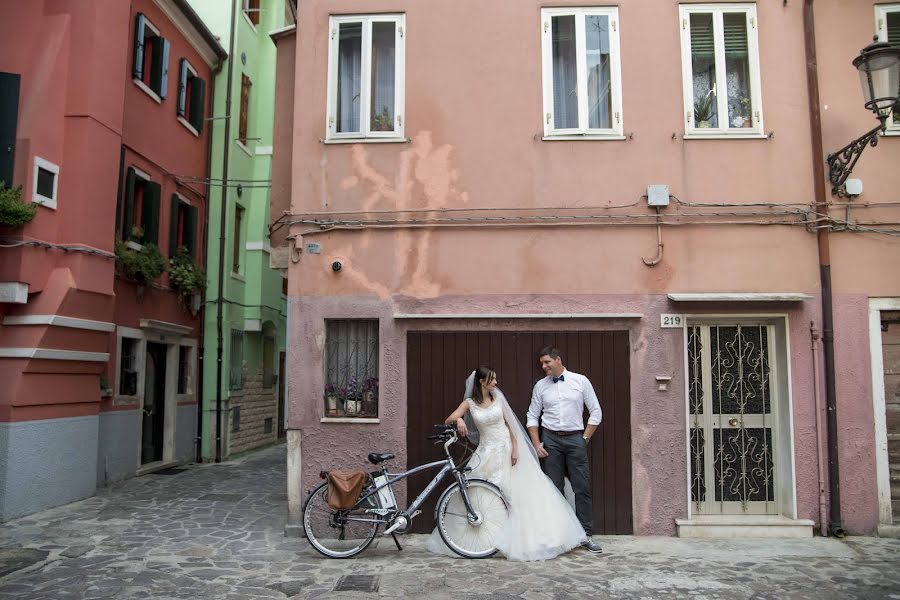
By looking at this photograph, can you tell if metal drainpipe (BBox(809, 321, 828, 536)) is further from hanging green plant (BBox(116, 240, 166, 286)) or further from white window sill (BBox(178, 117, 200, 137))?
white window sill (BBox(178, 117, 200, 137))

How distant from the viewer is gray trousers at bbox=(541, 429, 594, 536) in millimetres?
7453

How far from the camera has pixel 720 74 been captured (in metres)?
8.39

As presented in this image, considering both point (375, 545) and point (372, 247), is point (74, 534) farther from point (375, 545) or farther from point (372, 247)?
point (372, 247)

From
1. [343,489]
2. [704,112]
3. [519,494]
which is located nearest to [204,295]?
[343,489]

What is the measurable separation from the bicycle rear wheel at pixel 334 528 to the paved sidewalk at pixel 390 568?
149 millimetres

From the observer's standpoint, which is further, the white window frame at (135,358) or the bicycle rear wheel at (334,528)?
the white window frame at (135,358)

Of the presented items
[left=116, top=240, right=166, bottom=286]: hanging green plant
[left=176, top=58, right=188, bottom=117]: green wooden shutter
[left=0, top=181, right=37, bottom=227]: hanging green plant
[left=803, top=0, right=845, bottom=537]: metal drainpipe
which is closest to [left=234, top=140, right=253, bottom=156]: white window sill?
[left=176, top=58, right=188, bottom=117]: green wooden shutter

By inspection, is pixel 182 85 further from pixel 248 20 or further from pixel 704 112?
pixel 704 112

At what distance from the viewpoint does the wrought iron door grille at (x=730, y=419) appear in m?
8.15

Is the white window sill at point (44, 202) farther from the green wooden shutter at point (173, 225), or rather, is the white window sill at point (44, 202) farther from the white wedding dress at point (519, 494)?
the white wedding dress at point (519, 494)

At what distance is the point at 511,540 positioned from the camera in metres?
7.04

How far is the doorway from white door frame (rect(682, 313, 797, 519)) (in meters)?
9.88

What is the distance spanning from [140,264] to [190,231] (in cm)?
278

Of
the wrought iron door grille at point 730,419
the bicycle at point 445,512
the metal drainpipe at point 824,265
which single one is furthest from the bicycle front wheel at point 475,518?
the metal drainpipe at point 824,265
